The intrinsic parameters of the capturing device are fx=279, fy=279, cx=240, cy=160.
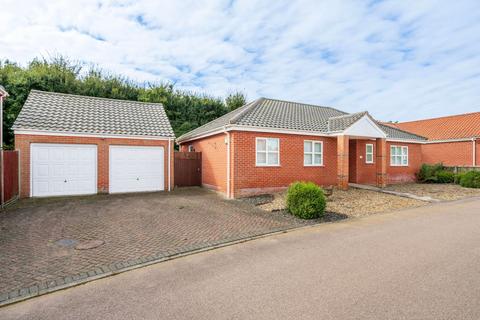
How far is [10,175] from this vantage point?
11.4 meters

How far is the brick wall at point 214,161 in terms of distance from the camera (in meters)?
14.4

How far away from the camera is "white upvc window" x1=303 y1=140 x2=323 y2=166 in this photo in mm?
15523

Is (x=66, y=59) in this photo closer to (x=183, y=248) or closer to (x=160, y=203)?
(x=160, y=203)

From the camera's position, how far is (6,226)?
26.3 feet

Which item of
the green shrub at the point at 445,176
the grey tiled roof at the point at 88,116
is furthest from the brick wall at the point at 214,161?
the green shrub at the point at 445,176

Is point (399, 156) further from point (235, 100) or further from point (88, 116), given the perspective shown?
point (88, 116)

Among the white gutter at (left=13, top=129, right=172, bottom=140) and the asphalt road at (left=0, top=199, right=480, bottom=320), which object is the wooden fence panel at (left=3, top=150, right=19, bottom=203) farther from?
the asphalt road at (left=0, top=199, right=480, bottom=320)

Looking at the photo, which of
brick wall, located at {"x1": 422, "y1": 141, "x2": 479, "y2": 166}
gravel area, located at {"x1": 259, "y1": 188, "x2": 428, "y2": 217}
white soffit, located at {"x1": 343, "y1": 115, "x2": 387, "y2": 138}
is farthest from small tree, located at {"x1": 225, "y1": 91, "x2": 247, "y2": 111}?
brick wall, located at {"x1": 422, "y1": 141, "x2": 479, "y2": 166}

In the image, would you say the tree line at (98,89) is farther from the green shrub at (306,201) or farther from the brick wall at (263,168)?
the green shrub at (306,201)

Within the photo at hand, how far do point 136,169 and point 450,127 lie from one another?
30.2 m

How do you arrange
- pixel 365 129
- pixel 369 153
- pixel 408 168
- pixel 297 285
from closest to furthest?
pixel 297 285
pixel 365 129
pixel 369 153
pixel 408 168

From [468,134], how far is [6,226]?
32.9 meters

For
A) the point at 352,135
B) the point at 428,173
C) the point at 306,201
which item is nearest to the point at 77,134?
the point at 306,201

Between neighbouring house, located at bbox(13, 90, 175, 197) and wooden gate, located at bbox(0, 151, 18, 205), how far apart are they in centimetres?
55
